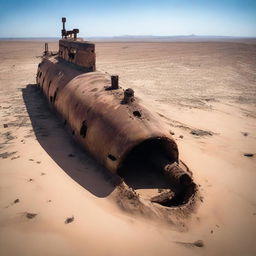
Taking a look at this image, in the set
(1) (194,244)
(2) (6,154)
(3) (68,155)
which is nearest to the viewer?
(1) (194,244)

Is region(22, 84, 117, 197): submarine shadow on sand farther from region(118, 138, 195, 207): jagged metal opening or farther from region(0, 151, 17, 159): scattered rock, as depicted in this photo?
region(0, 151, 17, 159): scattered rock

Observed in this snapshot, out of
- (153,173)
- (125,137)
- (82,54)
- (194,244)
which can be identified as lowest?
(194,244)

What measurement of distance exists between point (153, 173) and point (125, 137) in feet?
3.97

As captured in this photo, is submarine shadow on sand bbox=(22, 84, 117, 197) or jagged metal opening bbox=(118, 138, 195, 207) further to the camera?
submarine shadow on sand bbox=(22, 84, 117, 197)

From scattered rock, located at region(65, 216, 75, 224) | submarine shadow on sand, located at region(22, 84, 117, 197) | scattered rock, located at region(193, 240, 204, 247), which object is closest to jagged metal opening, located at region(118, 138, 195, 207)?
submarine shadow on sand, located at region(22, 84, 117, 197)

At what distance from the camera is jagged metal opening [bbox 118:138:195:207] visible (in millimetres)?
4492

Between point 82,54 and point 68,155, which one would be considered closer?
point 68,155

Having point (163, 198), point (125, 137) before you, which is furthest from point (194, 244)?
point (125, 137)

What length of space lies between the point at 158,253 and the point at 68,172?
2.47 meters

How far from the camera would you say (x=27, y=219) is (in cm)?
379

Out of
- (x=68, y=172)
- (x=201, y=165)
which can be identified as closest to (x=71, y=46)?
(x=68, y=172)

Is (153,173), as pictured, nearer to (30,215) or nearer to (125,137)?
(125,137)

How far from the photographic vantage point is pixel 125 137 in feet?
14.4

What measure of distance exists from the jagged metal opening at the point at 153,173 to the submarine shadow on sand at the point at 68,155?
1.59 feet
